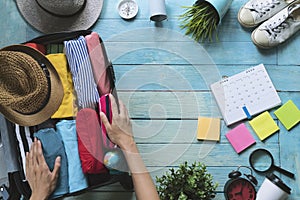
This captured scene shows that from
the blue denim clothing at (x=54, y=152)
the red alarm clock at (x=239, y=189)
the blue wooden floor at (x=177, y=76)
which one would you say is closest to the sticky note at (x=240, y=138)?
the blue wooden floor at (x=177, y=76)

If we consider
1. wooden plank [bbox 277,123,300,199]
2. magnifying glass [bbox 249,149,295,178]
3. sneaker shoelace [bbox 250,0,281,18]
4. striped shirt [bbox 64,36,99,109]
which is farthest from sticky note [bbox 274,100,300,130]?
striped shirt [bbox 64,36,99,109]

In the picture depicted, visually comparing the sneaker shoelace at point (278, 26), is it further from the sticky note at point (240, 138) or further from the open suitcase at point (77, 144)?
the open suitcase at point (77, 144)

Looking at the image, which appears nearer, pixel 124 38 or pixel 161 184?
pixel 161 184

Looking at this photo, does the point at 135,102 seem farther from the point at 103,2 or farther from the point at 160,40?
the point at 103,2

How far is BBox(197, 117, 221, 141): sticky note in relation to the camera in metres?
1.59

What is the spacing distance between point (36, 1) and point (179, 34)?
1.72ft

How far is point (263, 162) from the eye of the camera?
1.59m

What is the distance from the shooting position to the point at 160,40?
1.60 m

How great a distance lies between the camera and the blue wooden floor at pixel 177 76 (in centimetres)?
156

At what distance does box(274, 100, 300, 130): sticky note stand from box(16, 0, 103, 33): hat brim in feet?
2.42

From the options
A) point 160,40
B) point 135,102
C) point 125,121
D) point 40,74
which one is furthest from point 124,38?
point 40,74

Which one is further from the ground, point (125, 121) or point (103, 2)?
point (103, 2)

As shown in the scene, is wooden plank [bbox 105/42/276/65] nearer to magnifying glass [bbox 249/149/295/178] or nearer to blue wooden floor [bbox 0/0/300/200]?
blue wooden floor [bbox 0/0/300/200]

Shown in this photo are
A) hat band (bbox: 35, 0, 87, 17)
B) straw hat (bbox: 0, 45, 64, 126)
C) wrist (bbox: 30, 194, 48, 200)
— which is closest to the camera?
straw hat (bbox: 0, 45, 64, 126)
